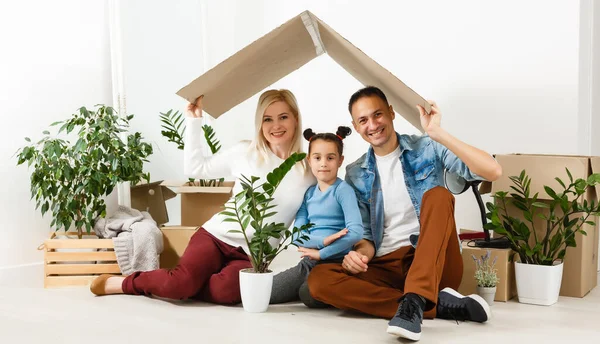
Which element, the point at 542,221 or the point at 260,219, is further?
the point at 542,221

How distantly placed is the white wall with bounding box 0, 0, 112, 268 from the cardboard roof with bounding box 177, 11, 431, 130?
3.45ft

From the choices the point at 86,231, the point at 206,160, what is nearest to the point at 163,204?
the point at 86,231

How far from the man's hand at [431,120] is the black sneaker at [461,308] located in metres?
0.57

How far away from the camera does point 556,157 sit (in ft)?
9.38

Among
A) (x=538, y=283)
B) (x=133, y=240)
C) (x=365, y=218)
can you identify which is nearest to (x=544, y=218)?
(x=538, y=283)

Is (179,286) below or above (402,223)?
below

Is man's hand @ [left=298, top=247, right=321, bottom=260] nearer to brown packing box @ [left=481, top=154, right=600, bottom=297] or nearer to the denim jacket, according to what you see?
the denim jacket

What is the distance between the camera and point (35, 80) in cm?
333

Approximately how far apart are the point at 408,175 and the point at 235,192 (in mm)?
664

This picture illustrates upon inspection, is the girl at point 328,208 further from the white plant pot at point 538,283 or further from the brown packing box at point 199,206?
the brown packing box at point 199,206

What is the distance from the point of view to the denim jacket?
2572 millimetres

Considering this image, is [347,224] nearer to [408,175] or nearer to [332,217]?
[332,217]

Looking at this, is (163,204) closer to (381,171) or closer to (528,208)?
(381,171)

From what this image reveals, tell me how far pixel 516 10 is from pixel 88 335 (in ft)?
7.65
